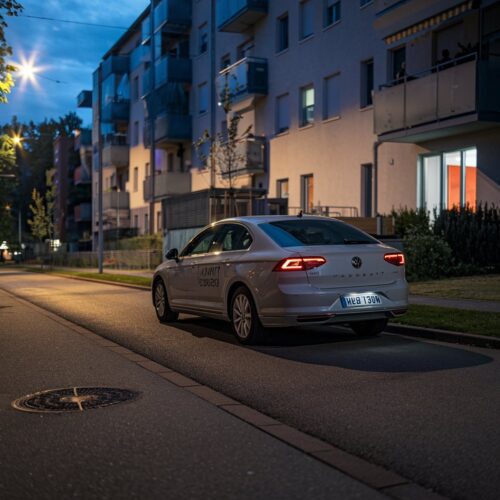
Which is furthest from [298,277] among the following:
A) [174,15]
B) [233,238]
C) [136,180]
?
[136,180]

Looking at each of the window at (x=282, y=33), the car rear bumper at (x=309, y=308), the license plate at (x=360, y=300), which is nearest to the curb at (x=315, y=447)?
the car rear bumper at (x=309, y=308)

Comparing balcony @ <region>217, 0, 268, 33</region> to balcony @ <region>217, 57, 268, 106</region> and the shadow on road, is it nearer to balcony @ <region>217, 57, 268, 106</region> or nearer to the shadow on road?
balcony @ <region>217, 57, 268, 106</region>

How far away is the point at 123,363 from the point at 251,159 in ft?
75.8

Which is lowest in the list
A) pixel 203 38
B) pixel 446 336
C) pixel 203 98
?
pixel 446 336

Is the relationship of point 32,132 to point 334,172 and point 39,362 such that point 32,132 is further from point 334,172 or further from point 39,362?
point 39,362

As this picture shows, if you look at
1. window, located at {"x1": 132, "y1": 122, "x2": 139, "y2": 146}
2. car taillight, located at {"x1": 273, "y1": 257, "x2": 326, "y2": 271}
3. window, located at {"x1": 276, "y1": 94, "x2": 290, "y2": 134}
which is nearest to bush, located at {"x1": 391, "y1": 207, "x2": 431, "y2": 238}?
window, located at {"x1": 276, "y1": 94, "x2": 290, "y2": 134}

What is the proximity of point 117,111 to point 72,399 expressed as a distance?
46900 mm

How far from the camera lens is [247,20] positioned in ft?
104

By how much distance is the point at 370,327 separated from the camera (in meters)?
10.2

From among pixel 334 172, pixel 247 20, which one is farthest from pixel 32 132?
pixel 334 172

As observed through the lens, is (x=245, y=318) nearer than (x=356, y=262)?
No

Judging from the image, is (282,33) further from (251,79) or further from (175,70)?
(175,70)

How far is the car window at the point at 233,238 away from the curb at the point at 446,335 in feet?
7.82

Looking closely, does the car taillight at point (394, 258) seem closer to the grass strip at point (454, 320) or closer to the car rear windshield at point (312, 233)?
the car rear windshield at point (312, 233)
